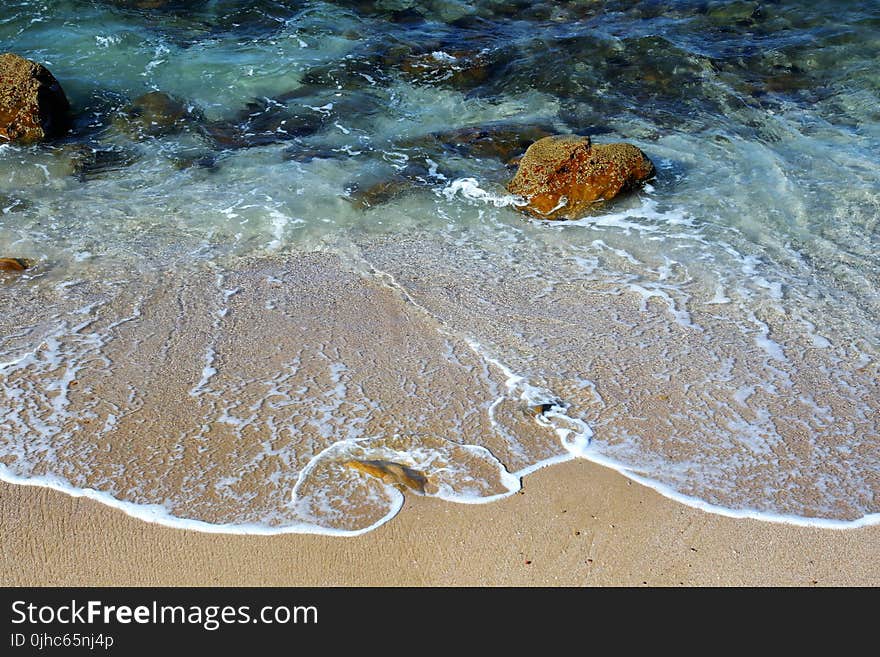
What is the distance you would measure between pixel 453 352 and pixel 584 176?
299 centimetres

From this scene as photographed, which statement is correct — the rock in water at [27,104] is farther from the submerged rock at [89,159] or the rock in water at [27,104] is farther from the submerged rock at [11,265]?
the submerged rock at [11,265]

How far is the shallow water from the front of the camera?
384cm

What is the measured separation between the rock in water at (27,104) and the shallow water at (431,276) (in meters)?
0.32

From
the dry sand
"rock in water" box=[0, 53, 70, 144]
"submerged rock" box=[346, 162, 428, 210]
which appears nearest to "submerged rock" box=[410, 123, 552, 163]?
"submerged rock" box=[346, 162, 428, 210]

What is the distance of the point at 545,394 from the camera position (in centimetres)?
432

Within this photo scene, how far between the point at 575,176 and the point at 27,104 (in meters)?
5.90

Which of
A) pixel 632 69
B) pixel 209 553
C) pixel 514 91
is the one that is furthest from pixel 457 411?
pixel 632 69

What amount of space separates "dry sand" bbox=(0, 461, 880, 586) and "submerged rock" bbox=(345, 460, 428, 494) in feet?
0.29

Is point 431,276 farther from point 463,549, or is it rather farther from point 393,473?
point 463,549

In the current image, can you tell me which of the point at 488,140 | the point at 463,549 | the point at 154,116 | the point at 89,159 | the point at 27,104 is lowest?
the point at 463,549

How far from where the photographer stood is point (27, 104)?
8.14 m

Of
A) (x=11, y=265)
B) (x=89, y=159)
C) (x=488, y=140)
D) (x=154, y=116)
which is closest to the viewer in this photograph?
(x=11, y=265)

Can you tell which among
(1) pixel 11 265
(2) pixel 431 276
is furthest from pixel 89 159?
(2) pixel 431 276
